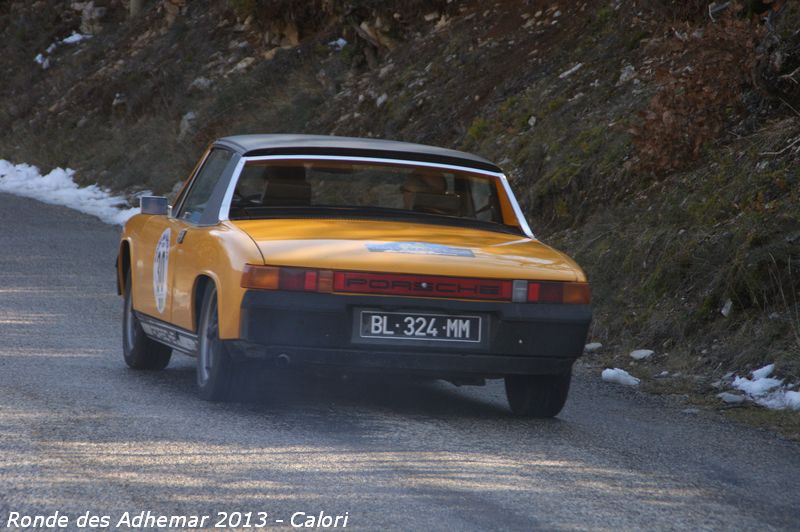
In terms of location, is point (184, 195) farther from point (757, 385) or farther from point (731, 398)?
point (757, 385)

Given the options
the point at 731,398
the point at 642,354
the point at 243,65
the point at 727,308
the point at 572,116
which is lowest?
the point at 243,65

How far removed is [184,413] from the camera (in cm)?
674

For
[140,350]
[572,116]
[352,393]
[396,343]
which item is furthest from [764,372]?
[572,116]

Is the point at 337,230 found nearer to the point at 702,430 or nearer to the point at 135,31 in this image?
the point at 702,430

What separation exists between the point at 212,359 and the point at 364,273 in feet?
3.21

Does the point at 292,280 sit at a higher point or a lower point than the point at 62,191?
higher

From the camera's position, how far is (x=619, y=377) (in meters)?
8.84

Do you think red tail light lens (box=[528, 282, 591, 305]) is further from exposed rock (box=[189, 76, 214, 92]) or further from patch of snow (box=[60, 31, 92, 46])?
patch of snow (box=[60, 31, 92, 46])

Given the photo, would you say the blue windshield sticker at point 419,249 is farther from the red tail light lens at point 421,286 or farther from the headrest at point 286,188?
the headrest at point 286,188

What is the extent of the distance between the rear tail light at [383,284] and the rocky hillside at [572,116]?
234 centimetres

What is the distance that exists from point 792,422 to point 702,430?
611mm

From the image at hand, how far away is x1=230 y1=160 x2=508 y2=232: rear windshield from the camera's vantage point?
7527 millimetres

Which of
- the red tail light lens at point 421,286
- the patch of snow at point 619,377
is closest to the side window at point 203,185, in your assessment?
the red tail light lens at point 421,286

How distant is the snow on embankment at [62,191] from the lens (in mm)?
21391
